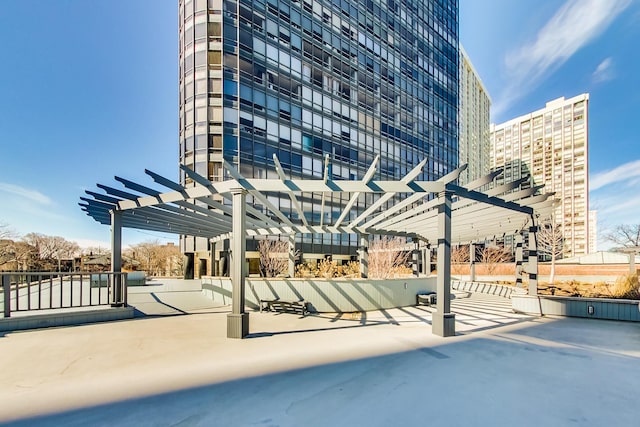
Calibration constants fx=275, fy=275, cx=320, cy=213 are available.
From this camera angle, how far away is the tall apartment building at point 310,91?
2433cm

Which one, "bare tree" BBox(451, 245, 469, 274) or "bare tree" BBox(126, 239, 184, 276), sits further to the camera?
"bare tree" BBox(126, 239, 184, 276)

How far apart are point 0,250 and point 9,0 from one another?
2656 cm

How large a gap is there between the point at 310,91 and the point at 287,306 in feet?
81.0

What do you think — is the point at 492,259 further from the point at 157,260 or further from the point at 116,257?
the point at 157,260

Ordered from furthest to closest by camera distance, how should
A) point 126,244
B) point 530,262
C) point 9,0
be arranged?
point 126,244 < point 9,0 < point 530,262

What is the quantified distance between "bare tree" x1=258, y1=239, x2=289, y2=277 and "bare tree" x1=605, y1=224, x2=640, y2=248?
35583 mm

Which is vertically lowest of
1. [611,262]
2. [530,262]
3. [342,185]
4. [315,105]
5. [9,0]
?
[611,262]

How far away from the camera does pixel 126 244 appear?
50812 millimetres

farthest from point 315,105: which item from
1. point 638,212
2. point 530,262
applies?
point 638,212

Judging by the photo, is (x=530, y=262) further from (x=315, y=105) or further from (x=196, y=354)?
(x=315, y=105)

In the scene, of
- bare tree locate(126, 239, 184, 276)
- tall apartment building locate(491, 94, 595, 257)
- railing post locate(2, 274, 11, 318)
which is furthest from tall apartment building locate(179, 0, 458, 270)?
tall apartment building locate(491, 94, 595, 257)

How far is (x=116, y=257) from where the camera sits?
9.13m

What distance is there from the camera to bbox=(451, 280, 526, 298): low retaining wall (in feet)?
54.1

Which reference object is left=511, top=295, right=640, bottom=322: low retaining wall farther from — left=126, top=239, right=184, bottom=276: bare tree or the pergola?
left=126, top=239, right=184, bottom=276: bare tree
